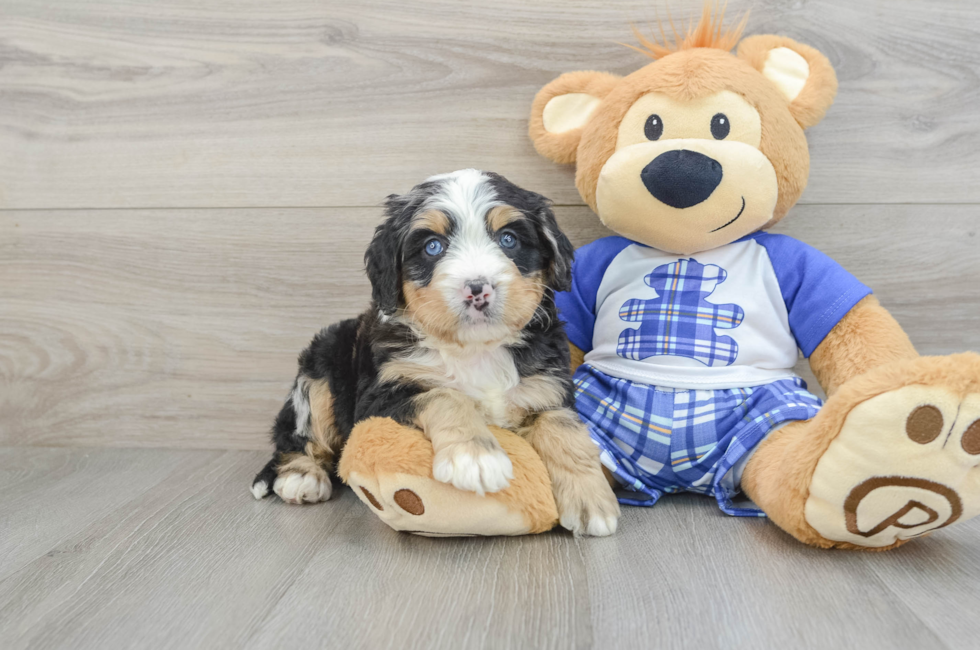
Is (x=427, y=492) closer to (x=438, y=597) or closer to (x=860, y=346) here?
(x=438, y=597)

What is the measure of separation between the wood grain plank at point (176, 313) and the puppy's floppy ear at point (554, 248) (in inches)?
22.9

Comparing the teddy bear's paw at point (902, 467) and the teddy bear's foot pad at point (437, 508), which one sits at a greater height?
the teddy bear's paw at point (902, 467)

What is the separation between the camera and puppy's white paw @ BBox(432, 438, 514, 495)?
1371mm

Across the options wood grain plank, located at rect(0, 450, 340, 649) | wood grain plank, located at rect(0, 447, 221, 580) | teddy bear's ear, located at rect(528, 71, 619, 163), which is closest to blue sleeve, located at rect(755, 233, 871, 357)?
teddy bear's ear, located at rect(528, 71, 619, 163)

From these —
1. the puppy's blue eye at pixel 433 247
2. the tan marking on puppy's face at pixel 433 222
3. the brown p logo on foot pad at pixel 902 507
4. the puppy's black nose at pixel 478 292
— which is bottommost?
the brown p logo on foot pad at pixel 902 507

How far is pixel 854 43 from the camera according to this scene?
206 centimetres

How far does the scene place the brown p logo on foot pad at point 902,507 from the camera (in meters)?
1.25

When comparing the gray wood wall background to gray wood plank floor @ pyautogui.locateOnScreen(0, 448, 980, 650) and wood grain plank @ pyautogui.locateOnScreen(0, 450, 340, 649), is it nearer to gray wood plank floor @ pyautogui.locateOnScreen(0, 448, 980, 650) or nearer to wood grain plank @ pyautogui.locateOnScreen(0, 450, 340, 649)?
wood grain plank @ pyautogui.locateOnScreen(0, 450, 340, 649)

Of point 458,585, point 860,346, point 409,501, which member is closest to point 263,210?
point 409,501

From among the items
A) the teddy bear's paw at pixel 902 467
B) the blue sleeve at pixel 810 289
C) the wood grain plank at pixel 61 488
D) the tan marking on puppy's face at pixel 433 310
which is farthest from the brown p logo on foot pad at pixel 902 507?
the wood grain plank at pixel 61 488

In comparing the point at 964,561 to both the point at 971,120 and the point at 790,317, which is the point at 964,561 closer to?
the point at 790,317

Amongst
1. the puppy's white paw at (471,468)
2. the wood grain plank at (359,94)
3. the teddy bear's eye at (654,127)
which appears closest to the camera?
the puppy's white paw at (471,468)

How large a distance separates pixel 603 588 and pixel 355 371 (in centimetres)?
88

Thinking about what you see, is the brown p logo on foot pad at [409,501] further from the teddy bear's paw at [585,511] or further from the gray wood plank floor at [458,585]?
the teddy bear's paw at [585,511]
